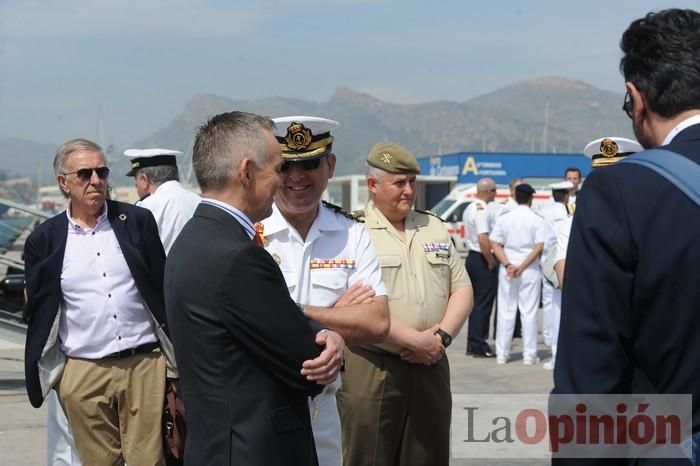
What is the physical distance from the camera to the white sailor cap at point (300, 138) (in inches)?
152

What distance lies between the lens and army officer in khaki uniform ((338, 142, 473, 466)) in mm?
4215

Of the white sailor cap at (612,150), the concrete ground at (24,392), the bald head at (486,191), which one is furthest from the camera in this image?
the bald head at (486,191)

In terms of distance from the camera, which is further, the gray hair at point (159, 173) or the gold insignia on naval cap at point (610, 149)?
the gray hair at point (159, 173)

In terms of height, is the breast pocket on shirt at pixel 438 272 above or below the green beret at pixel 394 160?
below

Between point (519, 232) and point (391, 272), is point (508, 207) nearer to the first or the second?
point (519, 232)

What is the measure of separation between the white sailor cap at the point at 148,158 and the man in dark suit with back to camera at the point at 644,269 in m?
4.77

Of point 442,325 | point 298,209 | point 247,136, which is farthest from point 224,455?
point 442,325

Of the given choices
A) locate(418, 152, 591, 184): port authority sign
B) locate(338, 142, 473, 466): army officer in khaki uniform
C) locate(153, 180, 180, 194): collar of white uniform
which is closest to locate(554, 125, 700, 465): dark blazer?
locate(338, 142, 473, 466): army officer in khaki uniform

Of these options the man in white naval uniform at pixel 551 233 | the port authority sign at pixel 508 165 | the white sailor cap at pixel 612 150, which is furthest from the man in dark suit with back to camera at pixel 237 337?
the port authority sign at pixel 508 165

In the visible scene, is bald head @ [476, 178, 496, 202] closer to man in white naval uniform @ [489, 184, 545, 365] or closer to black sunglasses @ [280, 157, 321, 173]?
man in white naval uniform @ [489, 184, 545, 365]

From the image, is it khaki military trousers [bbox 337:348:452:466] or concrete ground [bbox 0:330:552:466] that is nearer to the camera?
khaki military trousers [bbox 337:348:452:466]

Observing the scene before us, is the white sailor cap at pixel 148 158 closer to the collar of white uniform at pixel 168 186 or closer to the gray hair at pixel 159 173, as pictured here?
the gray hair at pixel 159 173

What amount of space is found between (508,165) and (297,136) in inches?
1590

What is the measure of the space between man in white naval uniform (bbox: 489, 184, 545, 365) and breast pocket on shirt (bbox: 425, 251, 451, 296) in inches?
272
